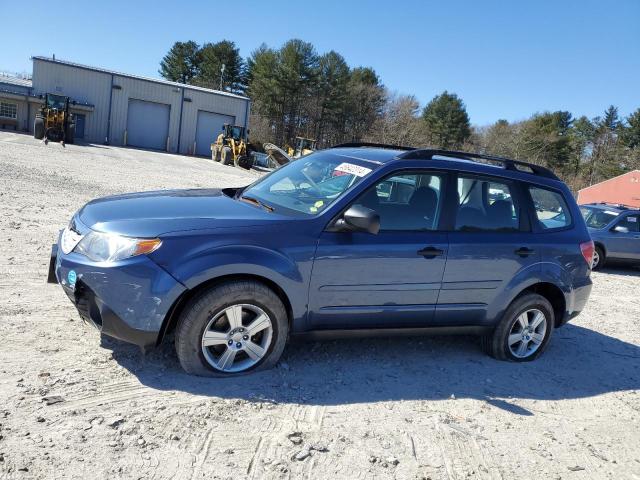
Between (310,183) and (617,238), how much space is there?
9.98m

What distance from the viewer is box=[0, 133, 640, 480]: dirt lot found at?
3.01 m

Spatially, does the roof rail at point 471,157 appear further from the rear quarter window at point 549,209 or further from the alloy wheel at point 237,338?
the alloy wheel at point 237,338

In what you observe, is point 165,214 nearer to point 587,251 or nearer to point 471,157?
point 471,157

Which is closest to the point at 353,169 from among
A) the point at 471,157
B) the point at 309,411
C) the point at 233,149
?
the point at 471,157

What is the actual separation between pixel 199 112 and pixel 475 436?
4123 centimetres

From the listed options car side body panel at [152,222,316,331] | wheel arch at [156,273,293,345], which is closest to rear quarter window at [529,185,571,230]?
car side body panel at [152,222,316,331]

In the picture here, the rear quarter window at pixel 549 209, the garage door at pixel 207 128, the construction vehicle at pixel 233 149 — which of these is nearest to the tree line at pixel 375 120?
the garage door at pixel 207 128

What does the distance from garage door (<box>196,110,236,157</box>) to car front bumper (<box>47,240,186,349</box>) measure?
39706mm

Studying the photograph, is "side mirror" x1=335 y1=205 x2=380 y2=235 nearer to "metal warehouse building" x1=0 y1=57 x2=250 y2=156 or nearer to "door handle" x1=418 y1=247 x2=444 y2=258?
"door handle" x1=418 y1=247 x2=444 y2=258

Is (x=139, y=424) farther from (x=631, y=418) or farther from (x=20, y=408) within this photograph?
(x=631, y=418)

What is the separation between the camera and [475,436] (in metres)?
3.67

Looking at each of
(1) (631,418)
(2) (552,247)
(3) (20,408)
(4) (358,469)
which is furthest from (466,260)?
(3) (20,408)

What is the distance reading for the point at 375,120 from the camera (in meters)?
62.7

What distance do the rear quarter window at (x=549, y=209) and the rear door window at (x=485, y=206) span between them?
28 centimetres
